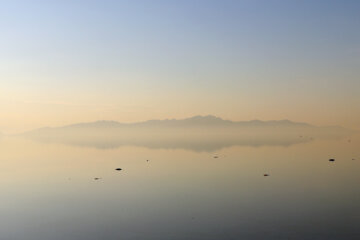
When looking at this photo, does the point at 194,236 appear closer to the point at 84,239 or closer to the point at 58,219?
the point at 84,239

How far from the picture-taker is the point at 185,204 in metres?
54.5

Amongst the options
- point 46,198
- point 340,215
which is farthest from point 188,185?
point 340,215

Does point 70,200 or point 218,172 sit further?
point 218,172

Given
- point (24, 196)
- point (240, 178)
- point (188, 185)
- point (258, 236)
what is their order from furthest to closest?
point (240, 178) → point (188, 185) → point (24, 196) → point (258, 236)

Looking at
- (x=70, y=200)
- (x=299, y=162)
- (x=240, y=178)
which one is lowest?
(x=70, y=200)

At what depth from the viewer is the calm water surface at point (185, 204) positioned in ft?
137

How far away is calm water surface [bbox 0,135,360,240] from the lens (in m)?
41.8

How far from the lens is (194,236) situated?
39719 millimetres

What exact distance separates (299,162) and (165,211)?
6544cm

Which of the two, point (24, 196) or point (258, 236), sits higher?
point (24, 196)

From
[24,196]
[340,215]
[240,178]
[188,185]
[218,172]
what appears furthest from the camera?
[218,172]

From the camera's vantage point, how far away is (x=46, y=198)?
202 ft

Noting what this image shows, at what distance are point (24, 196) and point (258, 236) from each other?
44.3m

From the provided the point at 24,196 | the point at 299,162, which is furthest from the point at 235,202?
the point at 299,162
